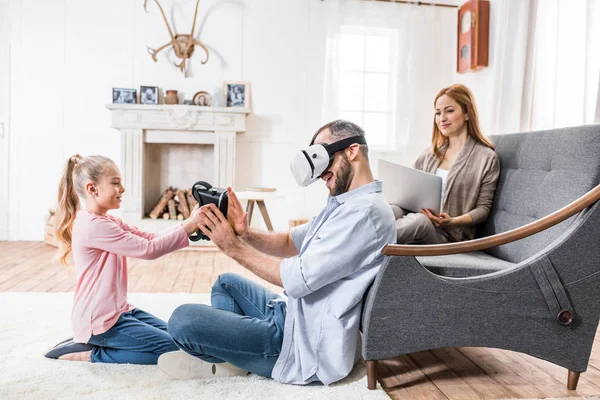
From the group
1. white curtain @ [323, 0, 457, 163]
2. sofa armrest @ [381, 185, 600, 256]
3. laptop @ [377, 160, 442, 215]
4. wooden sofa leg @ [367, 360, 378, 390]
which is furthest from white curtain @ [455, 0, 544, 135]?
wooden sofa leg @ [367, 360, 378, 390]

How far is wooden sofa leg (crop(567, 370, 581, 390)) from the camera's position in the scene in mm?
1843

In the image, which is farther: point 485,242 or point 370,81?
point 370,81

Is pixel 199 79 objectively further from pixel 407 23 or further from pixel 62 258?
pixel 62 258

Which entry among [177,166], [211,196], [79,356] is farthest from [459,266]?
[177,166]

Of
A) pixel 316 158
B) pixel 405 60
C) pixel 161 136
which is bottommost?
pixel 316 158

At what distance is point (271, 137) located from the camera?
17.0ft

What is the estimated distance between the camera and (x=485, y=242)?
1674 millimetres

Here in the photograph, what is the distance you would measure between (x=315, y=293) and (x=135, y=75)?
3.94 metres

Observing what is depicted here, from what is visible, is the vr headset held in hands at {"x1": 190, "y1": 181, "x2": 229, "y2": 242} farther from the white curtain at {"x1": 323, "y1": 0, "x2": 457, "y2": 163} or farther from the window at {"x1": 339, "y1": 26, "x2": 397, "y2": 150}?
the window at {"x1": 339, "y1": 26, "x2": 397, "y2": 150}

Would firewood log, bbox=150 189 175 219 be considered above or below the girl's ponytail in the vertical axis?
below

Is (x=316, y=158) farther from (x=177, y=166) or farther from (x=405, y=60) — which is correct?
(x=405, y=60)

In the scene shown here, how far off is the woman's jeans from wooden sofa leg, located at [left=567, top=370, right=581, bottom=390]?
143 centimetres

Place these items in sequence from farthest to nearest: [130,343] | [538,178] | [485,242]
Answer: [538,178] < [130,343] < [485,242]

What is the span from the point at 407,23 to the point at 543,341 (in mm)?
4071
